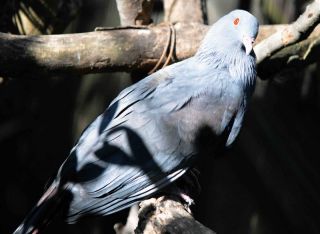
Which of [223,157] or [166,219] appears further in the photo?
[223,157]

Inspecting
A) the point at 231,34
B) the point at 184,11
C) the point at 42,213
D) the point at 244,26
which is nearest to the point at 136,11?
the point at 184,11

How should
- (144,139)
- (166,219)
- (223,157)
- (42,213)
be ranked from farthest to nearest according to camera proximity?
(223,157) < (144,139) < (42,213) < (166,219)

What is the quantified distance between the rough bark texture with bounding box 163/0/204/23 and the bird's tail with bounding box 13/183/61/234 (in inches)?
53.6

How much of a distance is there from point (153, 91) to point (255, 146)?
66.6 inches

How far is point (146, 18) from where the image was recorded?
338 centimetres

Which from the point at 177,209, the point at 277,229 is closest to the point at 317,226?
the point at 277,229

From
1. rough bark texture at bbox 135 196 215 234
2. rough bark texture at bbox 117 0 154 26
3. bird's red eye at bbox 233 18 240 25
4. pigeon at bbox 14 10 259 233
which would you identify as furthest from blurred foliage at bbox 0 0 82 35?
rough bark texture at bbox 135 196 215 234

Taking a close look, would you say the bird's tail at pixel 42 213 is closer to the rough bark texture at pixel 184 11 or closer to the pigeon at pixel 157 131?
the pigeon at pixel 157 131

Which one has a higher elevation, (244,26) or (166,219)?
(244,26)

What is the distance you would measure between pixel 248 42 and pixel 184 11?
782 mm

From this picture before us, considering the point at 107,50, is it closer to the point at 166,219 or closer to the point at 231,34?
the point at 231,34

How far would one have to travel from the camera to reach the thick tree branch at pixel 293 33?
2737 mm

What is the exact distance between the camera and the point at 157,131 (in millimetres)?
2760

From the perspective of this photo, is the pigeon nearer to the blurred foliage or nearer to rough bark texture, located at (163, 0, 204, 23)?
rough bark texture, located at (163, 0, 204, 23)
